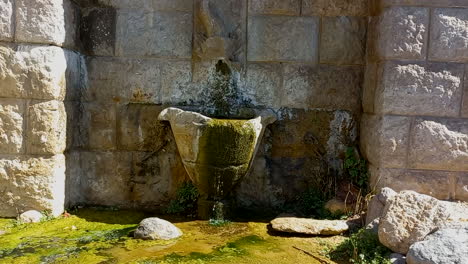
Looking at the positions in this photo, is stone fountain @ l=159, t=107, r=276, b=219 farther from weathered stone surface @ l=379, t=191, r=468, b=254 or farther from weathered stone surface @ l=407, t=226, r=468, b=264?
weathered stone surface @ l=407, t=226, r=468, b=264

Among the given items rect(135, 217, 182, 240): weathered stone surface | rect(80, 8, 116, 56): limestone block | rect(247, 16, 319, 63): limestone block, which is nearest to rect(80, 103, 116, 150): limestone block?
rect(80, 8, 116, 56): limestone block

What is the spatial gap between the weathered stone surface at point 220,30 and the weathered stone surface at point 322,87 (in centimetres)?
54

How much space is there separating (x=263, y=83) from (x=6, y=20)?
2.31 m

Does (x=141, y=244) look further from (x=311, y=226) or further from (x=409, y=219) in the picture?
(x=409, y=219)

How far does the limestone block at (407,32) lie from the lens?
3.48 metres

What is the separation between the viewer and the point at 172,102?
4.11m

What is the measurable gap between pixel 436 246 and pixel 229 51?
2463 millimetres

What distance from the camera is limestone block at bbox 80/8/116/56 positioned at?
4.07 m

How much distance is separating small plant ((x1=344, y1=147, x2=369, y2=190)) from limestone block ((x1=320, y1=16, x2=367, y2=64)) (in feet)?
2.95

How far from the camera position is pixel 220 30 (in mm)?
3973

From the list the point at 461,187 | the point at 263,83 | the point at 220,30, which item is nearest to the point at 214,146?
the point at 263,83

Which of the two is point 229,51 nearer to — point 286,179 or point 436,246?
point 286,179

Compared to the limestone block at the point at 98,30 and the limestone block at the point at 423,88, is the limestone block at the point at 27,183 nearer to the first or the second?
the limestone block at the point at 98,30

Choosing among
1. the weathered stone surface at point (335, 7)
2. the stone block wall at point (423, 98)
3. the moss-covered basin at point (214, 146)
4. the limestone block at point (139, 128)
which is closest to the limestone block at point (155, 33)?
the limestone block at point (139, 128)
